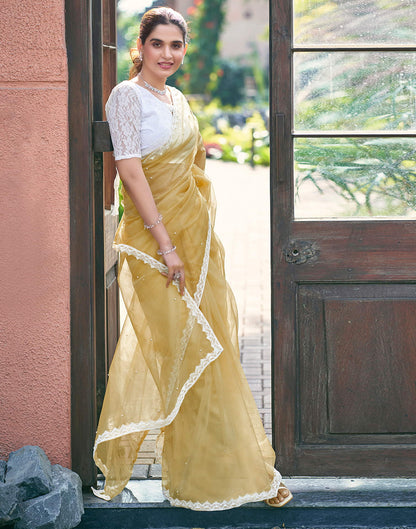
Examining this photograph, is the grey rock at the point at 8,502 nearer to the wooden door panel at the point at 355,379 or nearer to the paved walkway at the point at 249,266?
the paved walkway at the point at 249,266

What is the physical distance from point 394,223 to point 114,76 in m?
1.61

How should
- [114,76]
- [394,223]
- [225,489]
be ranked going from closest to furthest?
[225,489], [394,223], [114,76]

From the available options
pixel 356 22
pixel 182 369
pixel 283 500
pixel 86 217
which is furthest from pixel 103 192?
pixel 283 500

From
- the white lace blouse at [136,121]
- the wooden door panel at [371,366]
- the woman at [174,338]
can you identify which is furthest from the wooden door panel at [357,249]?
the white lace blouse at [136,121]

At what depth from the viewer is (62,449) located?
11.2 ft

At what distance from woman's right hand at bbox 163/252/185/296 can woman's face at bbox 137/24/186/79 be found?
0.69 metres

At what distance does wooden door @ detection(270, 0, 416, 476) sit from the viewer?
3.38m

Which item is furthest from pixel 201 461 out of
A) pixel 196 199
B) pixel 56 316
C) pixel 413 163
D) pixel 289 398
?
pixel 413 163

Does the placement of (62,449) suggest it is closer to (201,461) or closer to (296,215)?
(201,461)

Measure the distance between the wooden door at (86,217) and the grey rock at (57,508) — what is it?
0.21 meters

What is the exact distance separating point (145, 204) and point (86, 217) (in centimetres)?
33

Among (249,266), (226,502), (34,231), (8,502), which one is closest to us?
(8,502)

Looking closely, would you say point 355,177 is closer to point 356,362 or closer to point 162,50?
point 356,362

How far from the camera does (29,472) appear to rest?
10.3ft
